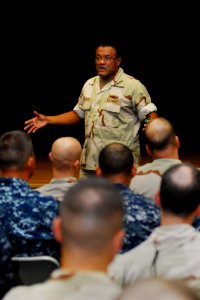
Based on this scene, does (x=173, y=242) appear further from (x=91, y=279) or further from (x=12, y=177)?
(x=12, y=177)

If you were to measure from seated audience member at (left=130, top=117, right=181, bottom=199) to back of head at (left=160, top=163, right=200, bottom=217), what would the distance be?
2.78 ft

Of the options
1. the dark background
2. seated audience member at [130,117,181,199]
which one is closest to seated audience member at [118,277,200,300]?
seated audience member at [130,117,181,199]

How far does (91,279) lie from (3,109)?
751 centimetres

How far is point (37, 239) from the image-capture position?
9.00ft

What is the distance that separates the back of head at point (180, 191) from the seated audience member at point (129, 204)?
0.39 metres

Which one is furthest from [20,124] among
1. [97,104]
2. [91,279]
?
[91,279]

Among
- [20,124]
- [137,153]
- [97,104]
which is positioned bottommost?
[20,124]

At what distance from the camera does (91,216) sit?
5.48 ft

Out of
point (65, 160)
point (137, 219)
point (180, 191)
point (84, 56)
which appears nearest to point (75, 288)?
point (180, 191)

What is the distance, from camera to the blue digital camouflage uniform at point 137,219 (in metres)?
2.70

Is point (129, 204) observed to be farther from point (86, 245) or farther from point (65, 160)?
point (86, 245)

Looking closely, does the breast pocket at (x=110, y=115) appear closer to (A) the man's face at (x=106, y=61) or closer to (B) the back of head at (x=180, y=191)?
(A) the man's face at (x=106, y=61)

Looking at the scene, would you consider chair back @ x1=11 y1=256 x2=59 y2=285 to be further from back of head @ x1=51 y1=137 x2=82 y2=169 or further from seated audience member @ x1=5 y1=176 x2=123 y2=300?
seated audience member @ x1=5 y1=176 x2=123 y2=300

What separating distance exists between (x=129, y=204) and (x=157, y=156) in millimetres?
672
